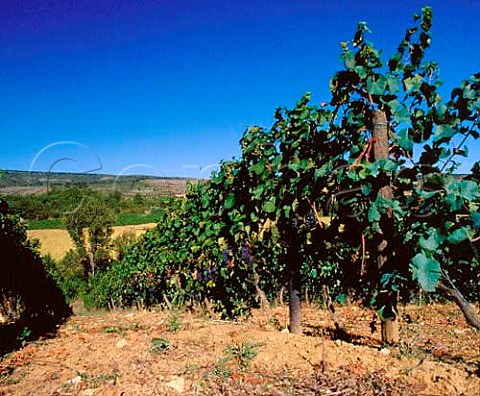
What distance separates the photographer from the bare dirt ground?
252 cm

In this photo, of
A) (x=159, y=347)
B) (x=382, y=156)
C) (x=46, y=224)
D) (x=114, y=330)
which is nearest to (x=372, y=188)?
(x=382, y=156)

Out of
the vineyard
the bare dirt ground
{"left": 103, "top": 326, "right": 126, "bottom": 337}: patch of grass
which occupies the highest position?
the vineyard

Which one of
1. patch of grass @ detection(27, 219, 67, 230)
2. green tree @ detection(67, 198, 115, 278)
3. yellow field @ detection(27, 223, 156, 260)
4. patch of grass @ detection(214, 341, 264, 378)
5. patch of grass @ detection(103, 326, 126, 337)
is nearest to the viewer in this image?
patch of grass @ detection(214, 341, 264, 378)

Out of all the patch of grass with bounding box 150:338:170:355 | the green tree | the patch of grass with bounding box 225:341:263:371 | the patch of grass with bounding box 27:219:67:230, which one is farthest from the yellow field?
the patch of grass with bounding box 225:341:263:371

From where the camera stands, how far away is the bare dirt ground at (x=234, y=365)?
2.52 metres

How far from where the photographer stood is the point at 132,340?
151 inches

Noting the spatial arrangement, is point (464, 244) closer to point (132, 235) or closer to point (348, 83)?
point (348, 83)

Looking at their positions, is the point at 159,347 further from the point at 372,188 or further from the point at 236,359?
the point at 372,188

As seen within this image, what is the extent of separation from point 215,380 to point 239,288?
375cm

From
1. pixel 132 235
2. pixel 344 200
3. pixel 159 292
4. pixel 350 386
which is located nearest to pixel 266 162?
pixel 344 200

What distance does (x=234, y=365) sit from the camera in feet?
9.78

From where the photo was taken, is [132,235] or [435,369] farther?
[132,235]

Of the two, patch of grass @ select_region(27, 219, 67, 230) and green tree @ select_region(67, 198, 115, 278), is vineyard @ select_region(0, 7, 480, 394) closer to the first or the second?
green tree @ select_region(67, 198, 115, 278)

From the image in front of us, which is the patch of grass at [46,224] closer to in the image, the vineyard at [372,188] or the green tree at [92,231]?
the green tree at [92,231]
